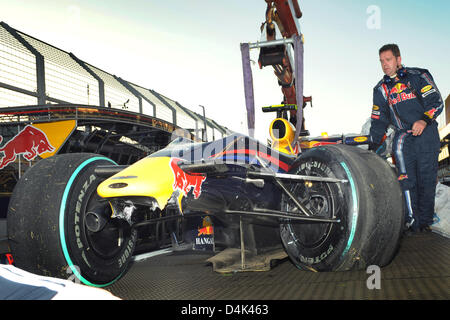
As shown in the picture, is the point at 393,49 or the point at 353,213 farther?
the point at 393,49

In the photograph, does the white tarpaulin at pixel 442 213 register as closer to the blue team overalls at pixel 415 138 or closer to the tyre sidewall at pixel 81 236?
the blue team overalls at pixel 415 138

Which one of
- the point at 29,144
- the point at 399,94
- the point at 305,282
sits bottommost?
the point at 305,282

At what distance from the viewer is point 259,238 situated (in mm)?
2816

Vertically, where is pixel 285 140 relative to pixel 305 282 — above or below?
above

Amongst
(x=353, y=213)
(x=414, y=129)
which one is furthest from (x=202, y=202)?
(x=414, y=129)

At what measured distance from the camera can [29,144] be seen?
760 inches

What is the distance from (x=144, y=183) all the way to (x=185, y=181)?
309mm

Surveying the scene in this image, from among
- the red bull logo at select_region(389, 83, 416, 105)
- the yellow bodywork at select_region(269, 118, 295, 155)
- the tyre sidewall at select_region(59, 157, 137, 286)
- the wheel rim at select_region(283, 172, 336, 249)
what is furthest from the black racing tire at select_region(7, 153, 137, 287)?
the red bull logo at select_region(389, 83, 416, 105)

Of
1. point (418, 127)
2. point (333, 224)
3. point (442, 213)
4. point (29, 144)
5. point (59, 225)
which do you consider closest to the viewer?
point (333, 224)

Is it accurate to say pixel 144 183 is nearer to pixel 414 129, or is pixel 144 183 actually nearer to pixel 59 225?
pixel 59 225

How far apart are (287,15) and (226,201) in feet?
16.3

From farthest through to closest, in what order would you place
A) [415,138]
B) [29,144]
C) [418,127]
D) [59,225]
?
[29,144] < [415,138] < [418,127] < [59,225]

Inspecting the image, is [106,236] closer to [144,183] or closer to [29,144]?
[144,183]
